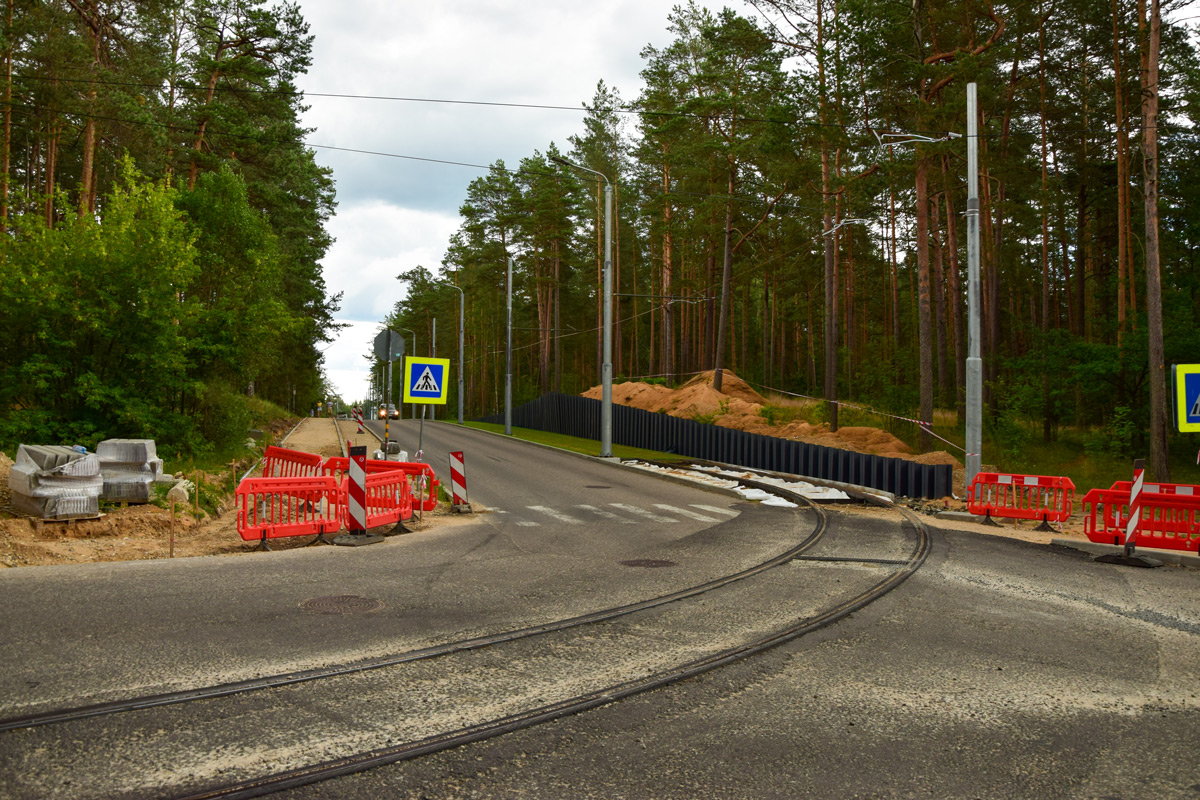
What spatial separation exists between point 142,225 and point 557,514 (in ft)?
34.7

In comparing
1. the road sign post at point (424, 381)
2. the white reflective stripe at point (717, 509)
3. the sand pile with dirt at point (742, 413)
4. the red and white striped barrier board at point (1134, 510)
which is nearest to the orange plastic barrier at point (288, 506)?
the road sign post at point (424, 381)

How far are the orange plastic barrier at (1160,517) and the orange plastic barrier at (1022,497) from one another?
1578mm

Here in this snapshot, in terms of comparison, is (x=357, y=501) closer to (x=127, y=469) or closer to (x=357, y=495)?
(x=357, y=495)

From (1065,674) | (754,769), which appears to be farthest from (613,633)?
(1065,674)

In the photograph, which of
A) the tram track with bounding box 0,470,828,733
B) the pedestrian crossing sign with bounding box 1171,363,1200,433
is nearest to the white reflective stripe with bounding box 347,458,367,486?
the tram track with bounding box 0,470,828,733

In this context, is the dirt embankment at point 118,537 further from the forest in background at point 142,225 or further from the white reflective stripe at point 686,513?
the white reflective stripe at point 686,513

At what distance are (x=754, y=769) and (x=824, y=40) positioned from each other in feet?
92.4

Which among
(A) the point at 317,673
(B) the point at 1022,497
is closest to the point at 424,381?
(B) the point at 1022,497

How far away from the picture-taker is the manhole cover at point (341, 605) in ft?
22.5

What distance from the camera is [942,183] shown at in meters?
27.4

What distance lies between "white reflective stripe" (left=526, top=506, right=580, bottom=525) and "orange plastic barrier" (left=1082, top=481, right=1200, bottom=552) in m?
7.84

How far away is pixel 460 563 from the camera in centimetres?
938

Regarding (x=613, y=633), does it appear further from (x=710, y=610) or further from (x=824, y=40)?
(x=824, y=40)

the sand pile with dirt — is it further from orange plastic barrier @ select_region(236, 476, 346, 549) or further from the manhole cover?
the manhole cover
